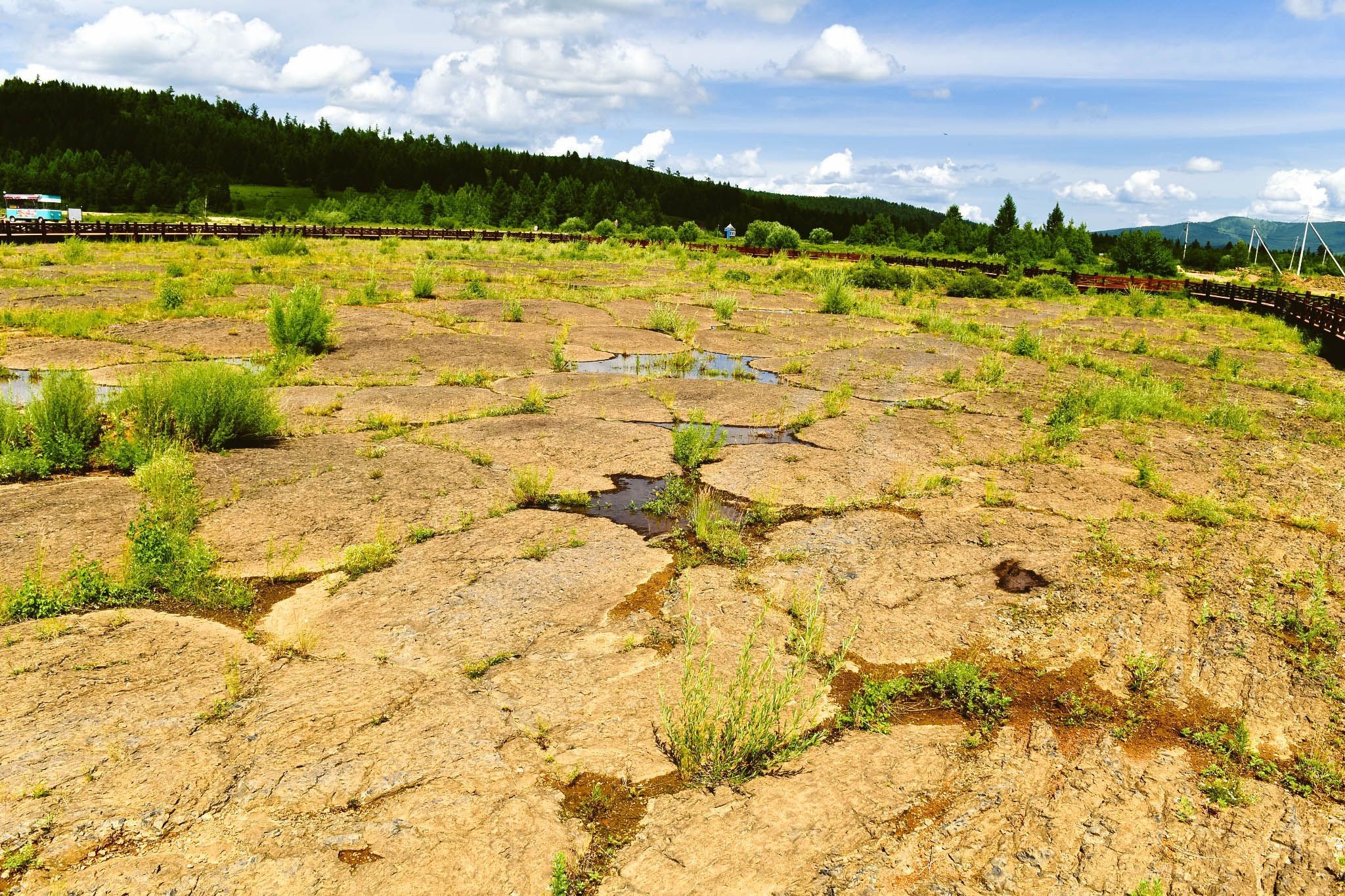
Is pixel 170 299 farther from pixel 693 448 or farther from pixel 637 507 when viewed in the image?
pixel 637 507

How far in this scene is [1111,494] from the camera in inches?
302

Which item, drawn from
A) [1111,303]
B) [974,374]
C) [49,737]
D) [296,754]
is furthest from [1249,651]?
[1111,303]

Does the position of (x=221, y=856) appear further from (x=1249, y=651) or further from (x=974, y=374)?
(x=974, y=374)

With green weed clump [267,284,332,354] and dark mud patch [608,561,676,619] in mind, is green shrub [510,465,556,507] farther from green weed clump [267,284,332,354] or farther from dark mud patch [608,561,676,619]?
green weed clump [267,284,332,354]

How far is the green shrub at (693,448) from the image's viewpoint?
7.88 metres

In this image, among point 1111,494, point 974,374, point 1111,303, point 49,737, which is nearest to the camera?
point 49,737

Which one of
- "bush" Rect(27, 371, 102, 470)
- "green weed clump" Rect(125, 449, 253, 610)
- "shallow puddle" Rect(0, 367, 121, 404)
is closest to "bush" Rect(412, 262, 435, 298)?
"shallow puddle" Rect(0, 367, 121, 404)

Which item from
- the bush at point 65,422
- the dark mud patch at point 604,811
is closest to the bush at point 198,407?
the bush at point 65,422

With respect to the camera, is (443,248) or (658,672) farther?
(443,248)

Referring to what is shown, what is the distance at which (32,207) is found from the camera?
64812 mm

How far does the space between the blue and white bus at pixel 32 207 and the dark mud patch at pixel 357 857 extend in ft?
223

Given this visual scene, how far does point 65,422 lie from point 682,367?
319 inches

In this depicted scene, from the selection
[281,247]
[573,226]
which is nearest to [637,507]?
[281,247]

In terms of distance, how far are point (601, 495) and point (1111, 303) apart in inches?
1100
